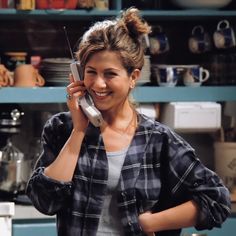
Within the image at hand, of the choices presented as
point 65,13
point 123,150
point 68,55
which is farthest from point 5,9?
point 123,150

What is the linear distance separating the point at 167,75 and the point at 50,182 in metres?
1.47

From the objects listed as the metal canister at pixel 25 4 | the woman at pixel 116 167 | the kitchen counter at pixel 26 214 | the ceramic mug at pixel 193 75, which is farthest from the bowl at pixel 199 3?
the woman at pixel 116 167

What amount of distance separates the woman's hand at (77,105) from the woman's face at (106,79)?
0.09 ft

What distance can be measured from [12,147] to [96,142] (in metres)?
1.39

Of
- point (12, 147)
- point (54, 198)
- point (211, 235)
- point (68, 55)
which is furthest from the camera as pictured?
point (68, 55)

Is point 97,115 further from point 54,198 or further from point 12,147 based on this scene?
point 12,147

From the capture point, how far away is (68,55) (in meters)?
2.95

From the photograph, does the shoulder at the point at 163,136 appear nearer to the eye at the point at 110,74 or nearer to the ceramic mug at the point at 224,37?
the eye at the point at 110,74

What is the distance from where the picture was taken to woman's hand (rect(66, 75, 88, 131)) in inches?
54.6

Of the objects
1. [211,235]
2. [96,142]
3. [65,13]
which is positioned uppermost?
[65,13]

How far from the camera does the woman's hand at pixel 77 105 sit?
139 centimetres

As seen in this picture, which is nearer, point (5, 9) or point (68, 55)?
point (5, 9)

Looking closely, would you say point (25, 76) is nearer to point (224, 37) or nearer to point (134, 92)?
point (134, 92)

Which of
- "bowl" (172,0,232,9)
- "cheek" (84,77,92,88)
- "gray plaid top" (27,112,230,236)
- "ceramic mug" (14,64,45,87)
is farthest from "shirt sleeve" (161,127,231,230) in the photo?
"bowl" (172,0,232,9)
